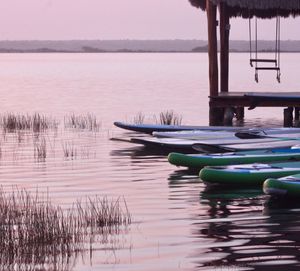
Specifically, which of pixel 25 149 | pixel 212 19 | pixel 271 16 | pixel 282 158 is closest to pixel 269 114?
pixel 271 16

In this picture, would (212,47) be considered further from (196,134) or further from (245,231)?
(245,231)

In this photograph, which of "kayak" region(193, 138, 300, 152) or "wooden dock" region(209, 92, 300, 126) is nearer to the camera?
"kayak" region(193, 138, 300, 152)

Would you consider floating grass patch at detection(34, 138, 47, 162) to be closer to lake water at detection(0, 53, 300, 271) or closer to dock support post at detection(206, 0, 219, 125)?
lake water at detection(0, 53, 300, 271)

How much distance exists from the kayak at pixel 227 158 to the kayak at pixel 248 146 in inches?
31.2

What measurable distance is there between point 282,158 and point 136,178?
2.18 m

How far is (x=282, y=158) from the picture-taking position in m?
17.2

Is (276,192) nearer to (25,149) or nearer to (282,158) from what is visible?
(282,158)

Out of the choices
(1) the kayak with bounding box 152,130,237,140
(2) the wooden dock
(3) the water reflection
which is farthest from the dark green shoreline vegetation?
(3) the water reflection

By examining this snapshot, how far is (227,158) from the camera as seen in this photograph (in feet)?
55.8

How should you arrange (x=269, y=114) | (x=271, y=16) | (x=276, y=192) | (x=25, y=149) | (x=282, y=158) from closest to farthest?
(x=276, y=192) → (x=282, y=158) → (x=25, y=149) → (x=271, y=16) → (x=269, y=114)

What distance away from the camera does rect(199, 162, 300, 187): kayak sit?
1523cm

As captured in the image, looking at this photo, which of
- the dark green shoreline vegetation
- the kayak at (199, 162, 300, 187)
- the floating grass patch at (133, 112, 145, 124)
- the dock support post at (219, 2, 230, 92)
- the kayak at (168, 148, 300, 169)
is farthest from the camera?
the floating grass patch at (133, 112, 145, 124)

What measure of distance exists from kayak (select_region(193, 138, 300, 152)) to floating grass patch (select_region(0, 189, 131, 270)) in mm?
4529

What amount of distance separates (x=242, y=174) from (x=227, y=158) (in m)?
1.63
